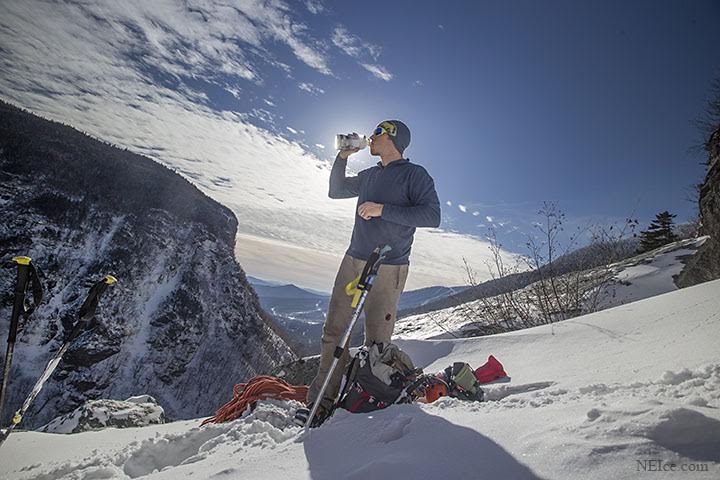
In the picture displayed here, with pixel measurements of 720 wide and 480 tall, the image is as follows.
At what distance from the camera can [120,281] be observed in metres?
79.8

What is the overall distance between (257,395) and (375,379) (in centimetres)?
149

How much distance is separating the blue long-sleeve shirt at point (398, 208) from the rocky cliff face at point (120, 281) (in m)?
82.7

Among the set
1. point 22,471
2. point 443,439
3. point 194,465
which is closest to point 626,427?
point 443,439

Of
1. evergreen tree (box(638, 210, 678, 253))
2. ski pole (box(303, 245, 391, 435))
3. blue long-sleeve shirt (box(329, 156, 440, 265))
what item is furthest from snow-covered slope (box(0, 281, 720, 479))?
evergreen tree (box(638, 210, 678, 253))

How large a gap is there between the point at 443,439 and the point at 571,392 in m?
1.20

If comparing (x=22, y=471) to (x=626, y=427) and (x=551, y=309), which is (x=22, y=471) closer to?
(x=626, y=427)

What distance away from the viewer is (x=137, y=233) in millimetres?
88625

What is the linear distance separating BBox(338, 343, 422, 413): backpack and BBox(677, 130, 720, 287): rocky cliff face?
774 centimetres

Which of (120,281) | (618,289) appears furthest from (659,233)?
(120,281)

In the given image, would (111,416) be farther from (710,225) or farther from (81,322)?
(710,225)

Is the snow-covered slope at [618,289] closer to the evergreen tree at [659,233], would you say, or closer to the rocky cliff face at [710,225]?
the rocky cliff face at [710,225]

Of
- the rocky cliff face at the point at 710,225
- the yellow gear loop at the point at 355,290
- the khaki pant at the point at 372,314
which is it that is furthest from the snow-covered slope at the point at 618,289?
the yellow gear loop at the point at 355,290

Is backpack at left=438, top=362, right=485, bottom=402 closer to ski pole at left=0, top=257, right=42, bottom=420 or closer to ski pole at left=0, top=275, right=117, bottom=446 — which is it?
ski pole at left=0, top=275, right=117, bottom=446

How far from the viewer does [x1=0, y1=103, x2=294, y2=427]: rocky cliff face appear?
70.8 meters
